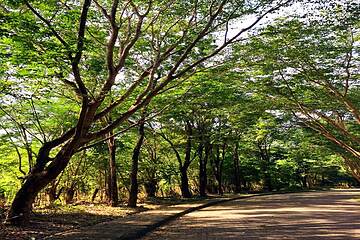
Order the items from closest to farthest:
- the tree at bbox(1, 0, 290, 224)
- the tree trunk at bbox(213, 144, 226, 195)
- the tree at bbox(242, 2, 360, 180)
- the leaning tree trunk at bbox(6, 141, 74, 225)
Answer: the tree at bbox(1, 0, 290, 224) → the leaning tree trunk at bbox(6, 141, 74, 225) → the tree at bbox(242, 2, 360, 180) → the tree trunk at bbox(213, 144, 226, 195)

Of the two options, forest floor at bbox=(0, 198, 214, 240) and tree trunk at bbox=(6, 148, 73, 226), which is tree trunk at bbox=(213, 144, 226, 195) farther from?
tree trunk at bbox=(6, 148, 73, 226)

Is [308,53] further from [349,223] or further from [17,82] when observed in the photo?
[17,82]

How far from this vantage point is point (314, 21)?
1305cm

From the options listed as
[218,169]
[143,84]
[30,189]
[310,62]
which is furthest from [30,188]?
[218,169]

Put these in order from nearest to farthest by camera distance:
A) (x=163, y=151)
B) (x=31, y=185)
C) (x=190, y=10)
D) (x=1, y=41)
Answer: (x=1, y=41)
(x=31, y=185)
(x=190, y=10)
(x=163, y=151)

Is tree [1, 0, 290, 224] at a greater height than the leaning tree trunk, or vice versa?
tree [1, 0, 290, 224]

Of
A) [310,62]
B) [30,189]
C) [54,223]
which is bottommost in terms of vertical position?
[54,223]

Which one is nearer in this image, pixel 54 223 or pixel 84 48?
pixel 84 48


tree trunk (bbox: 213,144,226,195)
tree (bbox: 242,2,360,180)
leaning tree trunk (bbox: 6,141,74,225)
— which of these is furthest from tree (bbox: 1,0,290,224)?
tree trunk (bbox: 213,144,226,195)

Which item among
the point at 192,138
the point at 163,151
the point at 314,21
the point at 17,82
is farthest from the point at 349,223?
the point at 163,151

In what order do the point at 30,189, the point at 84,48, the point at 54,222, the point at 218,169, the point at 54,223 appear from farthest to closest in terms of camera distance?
the point at 218,169
the point at 54,222
the point at 54,223
the point at 30,189
the point at 84,48

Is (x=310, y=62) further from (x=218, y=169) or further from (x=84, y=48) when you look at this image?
(x=218, y=169)

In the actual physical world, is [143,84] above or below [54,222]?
above

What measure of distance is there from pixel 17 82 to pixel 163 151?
18617 millimetres
